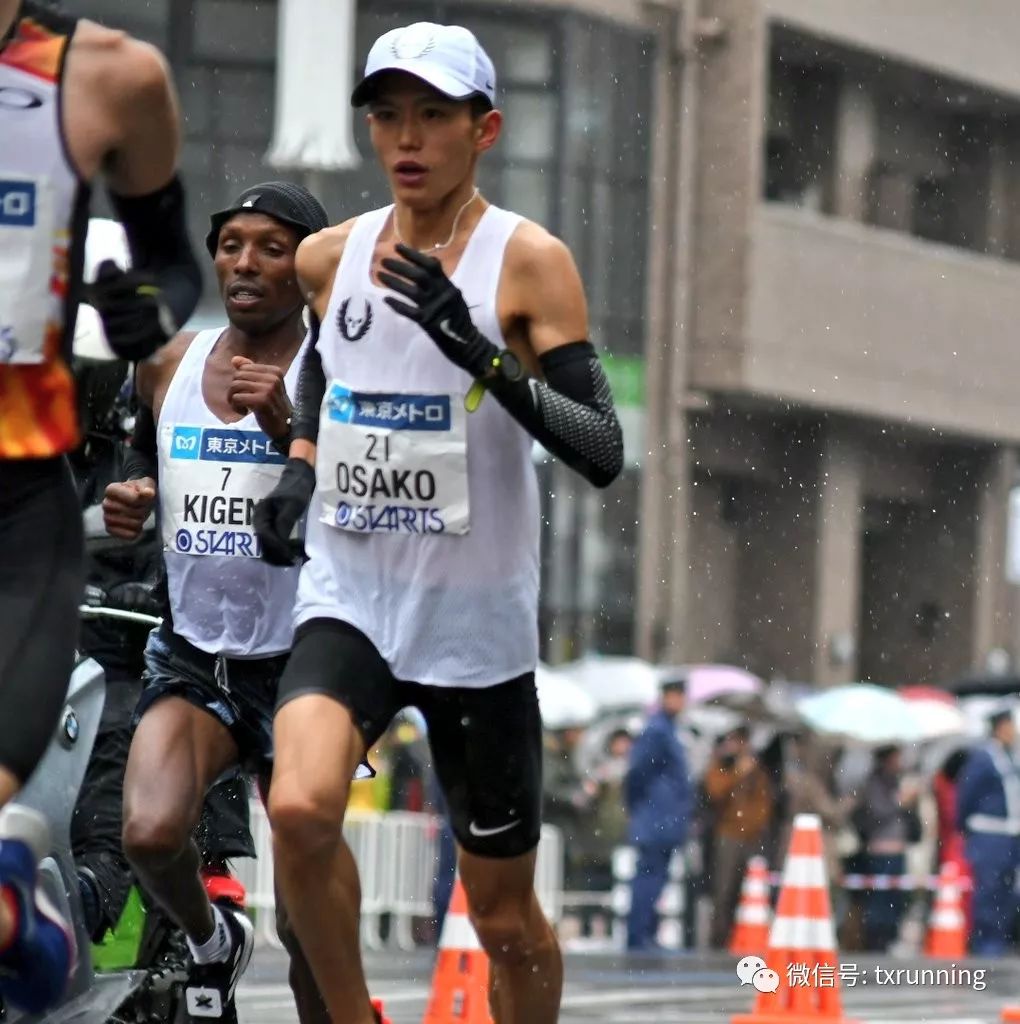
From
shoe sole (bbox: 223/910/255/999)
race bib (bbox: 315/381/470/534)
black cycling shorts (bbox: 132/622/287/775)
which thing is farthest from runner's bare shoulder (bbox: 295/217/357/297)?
shoe sole (bbox: 223/910/255/999)

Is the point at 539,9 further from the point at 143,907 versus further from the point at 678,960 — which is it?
the point at 143,907

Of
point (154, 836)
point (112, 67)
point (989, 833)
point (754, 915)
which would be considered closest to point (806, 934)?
point (154, 836)

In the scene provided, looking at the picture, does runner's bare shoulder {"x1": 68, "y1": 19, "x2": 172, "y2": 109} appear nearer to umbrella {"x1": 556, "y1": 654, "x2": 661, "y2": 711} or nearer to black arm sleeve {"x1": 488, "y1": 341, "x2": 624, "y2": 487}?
black arm sleeve {"x1": 488, "y1": 341, "x2": 624, "y2": 487}

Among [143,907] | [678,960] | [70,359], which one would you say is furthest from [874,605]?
[70,359]

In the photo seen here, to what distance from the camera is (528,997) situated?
23.3ft

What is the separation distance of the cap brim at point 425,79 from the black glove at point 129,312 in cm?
139

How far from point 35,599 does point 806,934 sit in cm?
654

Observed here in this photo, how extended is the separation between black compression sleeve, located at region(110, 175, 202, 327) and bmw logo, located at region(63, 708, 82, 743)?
1.34 metres

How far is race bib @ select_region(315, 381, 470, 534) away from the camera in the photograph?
674 cm

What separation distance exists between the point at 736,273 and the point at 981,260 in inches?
242

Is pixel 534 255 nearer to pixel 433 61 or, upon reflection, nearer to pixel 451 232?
pixel 451 232

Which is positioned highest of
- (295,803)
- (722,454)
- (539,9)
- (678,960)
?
(539,9)

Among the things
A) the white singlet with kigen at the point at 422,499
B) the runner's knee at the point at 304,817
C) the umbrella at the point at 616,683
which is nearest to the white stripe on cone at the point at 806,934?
the white singlet with kigen at the point at 422,499

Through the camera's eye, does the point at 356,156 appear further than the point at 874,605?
No
